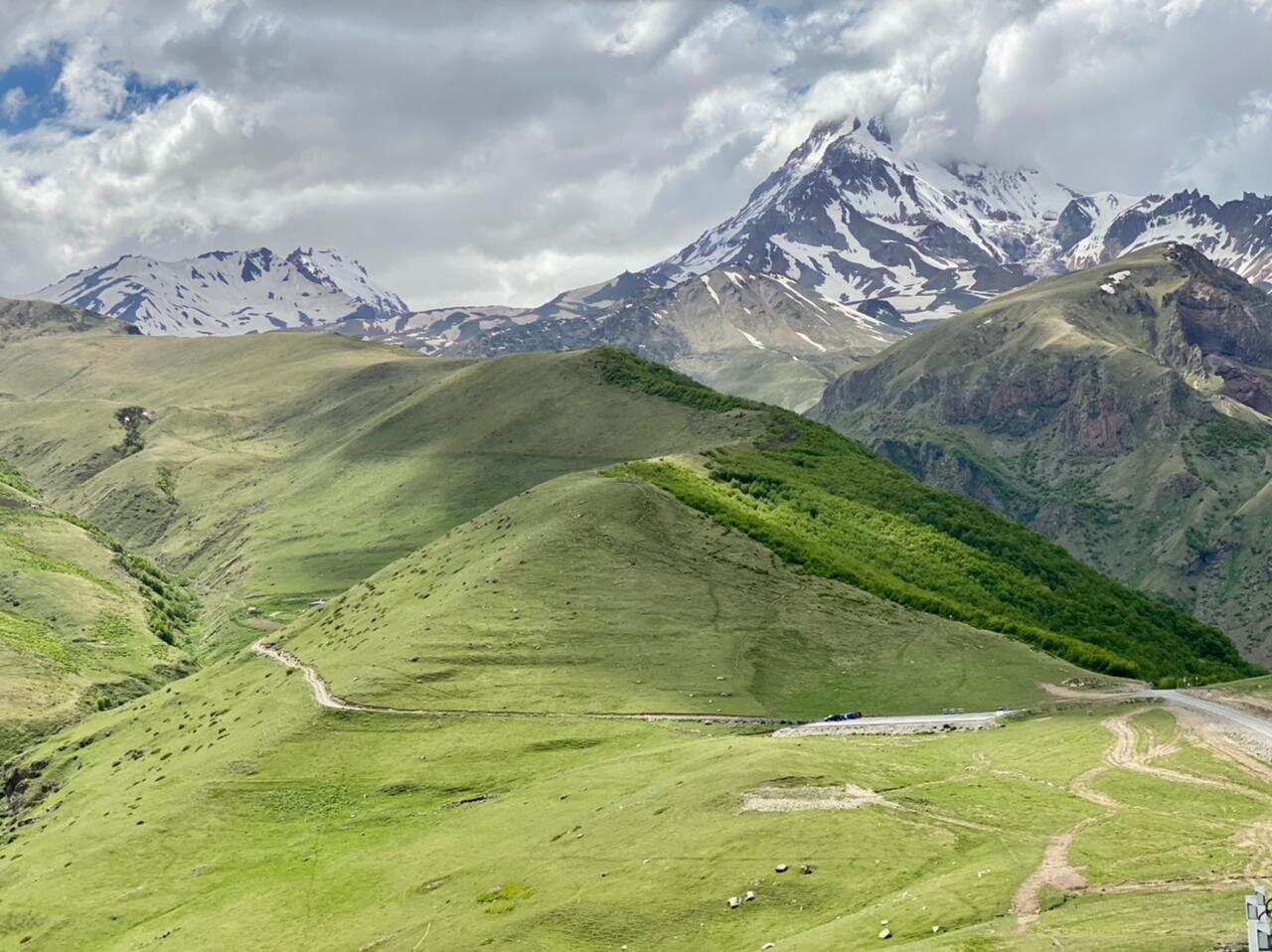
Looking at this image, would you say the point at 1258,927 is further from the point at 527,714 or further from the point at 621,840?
the point at 527,714

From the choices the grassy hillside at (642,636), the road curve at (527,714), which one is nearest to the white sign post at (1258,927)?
the grassy hillside at (642,636)

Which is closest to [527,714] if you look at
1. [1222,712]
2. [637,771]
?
[637,771]

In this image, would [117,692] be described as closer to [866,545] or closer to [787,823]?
[866,545]

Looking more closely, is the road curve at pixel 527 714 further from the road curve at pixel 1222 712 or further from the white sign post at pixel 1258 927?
the white sign post at pixel 1258 927

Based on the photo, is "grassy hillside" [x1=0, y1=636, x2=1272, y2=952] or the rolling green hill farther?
the rolling green hill

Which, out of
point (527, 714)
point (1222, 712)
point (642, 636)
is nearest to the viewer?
point (1222, 712)

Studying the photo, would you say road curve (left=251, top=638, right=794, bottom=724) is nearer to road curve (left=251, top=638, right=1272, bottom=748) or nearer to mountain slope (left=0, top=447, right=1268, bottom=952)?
road curve (left=251, top=638, right=1272, bottom=748)

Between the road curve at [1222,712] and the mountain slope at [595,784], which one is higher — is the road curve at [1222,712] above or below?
below

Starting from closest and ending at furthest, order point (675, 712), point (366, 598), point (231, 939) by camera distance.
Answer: point (231, 939) → point (675, 712) → point (366, 598)

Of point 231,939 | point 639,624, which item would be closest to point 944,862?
point 231,939

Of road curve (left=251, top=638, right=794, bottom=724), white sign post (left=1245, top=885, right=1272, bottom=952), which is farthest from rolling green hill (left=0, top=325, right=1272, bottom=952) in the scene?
white sign post (left=1245, top=885, right=1272, bottom=952)

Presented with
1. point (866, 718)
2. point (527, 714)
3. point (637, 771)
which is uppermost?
point (527, 714)
